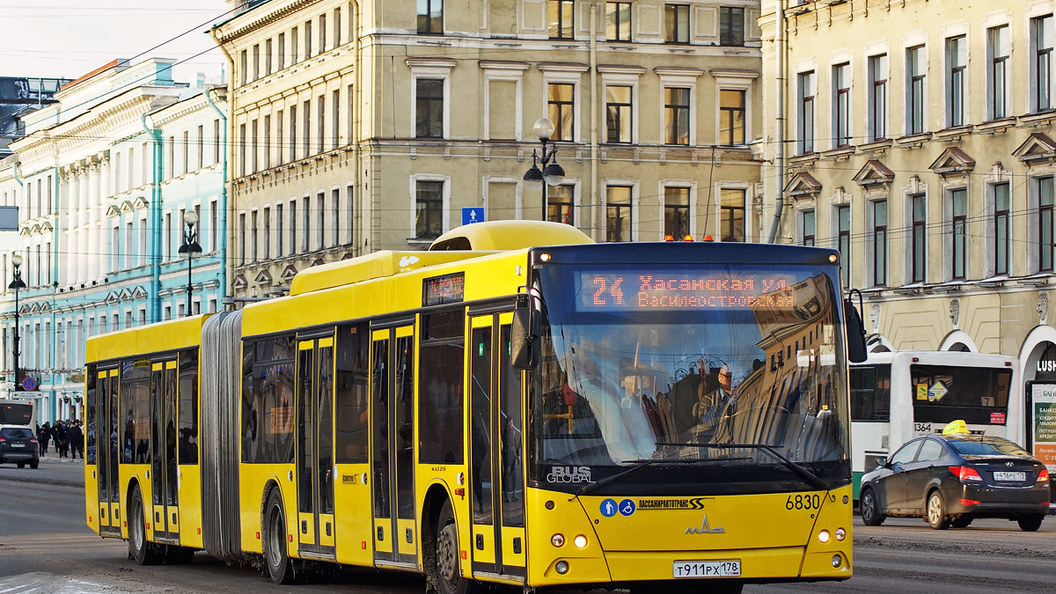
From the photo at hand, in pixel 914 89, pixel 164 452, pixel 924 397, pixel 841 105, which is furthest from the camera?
pixel 841 105

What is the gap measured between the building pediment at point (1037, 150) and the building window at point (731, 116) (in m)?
26.8

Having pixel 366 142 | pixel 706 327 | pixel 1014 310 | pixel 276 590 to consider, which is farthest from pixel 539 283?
pixel 366 142

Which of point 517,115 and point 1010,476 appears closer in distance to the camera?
point 1010,476

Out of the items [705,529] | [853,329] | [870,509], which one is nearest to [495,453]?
[705,529]

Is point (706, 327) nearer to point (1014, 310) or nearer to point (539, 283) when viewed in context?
point (539, 283)

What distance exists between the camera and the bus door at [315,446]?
1842 centimetres

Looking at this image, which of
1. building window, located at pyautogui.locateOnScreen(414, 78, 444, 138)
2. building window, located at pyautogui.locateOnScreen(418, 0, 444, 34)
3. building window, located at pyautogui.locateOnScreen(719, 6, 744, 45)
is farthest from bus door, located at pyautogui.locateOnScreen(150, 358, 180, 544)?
building window, located at pyautogui.locateOnScreen(719, 6, 744, 45)

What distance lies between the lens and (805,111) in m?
54.6

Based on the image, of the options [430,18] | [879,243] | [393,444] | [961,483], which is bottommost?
[961,483]

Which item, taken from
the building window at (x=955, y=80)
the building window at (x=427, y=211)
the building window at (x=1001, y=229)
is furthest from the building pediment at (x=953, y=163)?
the building window at (x=427, y=211)

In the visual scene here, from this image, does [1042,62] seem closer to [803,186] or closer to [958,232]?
[958,232]

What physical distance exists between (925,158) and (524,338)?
37121mm

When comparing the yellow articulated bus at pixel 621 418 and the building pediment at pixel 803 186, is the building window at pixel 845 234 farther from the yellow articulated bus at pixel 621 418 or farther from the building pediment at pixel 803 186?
the yellow articulated bus at pixel 621 418

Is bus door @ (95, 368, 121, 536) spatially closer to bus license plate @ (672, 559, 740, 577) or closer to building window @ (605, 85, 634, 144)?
bus license plate @ (672, 559, 740, 577)
